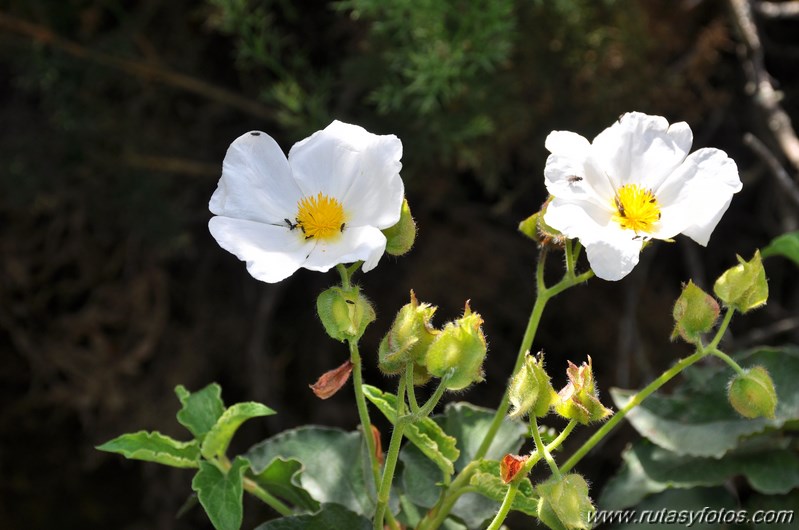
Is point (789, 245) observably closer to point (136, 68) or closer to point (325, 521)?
point (325, 521)

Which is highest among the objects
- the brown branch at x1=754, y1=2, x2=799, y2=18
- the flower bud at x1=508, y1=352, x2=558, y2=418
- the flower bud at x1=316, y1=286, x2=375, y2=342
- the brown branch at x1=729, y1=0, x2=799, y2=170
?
the flower bud at x1=316, y1=286, x2=375, y2=342

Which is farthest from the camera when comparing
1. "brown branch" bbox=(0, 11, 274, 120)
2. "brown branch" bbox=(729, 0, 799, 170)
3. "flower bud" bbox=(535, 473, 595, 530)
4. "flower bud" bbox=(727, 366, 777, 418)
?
"brown branch" bbox=(0, 11, 274, 120)

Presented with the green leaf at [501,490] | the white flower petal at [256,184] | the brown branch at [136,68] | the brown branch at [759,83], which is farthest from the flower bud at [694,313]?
the brown branch at [136,68]

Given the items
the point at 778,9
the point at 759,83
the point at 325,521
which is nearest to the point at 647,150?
the point at 325,521

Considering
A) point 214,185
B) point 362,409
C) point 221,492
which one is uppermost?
point 362,409

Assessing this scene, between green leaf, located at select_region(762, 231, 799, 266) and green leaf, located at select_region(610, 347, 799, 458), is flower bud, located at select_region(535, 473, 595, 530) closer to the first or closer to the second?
green leaf, located at select_region(610, 347, 799, 458)

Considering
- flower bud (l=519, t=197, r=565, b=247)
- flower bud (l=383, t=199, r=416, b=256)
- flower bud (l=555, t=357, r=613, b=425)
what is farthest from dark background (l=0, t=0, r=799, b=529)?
flower bud (l=555, t=357, r=613, b=425)
